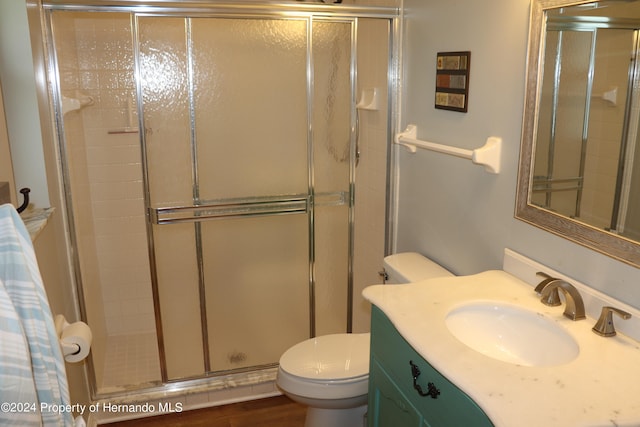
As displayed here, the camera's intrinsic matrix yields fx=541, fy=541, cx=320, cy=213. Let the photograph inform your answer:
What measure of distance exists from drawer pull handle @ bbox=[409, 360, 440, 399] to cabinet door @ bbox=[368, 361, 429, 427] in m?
0.08

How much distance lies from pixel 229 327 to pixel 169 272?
1.40 ft

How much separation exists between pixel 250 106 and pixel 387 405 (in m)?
1.47

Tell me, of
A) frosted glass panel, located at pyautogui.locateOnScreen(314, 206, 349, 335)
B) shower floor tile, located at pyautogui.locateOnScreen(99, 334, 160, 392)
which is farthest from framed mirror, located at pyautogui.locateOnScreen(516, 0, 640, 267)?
shower floor tile, located at pyautogui.locateOnScreen(99, 334, 160, 392)

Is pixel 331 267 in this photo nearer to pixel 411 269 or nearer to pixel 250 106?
pixel 411 269

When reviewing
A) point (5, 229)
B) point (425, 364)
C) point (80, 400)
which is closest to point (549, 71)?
point (425, 364)

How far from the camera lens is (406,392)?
1.56 meters

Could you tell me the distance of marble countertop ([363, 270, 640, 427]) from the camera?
110 centimetres

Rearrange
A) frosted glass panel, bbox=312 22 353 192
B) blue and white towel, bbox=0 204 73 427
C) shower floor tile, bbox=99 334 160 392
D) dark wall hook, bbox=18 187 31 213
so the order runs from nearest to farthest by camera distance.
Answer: blue and white towel, bbox=0 204 73 427
dark wall hook, bbox=18 187 31 213
frosted glass panel, bbox=312 22 353 192
shower floor tile, bbox=99 334 160 392

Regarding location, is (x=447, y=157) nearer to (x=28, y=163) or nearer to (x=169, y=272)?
(x=169, y=272)

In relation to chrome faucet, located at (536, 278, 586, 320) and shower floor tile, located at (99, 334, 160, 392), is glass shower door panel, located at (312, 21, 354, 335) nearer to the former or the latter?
shower floor tile, located at (99, 334, 160, 392)

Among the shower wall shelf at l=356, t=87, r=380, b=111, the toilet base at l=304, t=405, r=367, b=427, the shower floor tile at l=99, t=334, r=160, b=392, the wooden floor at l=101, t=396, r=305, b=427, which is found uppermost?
the shower wall shelf at l=356, t=87, r=380, b=111

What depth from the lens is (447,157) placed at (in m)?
2.21

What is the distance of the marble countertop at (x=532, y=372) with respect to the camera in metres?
1.10

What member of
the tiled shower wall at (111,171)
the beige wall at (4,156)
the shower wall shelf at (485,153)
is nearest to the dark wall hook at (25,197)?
the beige wall at (4,156)
